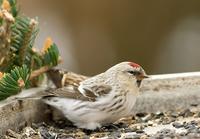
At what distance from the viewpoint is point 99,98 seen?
4617 millimetres

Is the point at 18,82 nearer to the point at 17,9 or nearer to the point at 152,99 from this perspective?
the point at 17,9

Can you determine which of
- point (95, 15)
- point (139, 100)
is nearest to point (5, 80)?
point (139, 100)

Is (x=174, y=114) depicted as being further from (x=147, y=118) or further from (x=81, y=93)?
(x=81, y=93)

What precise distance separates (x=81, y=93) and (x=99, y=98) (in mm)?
115

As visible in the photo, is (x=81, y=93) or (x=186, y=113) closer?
(x=81, y=93)

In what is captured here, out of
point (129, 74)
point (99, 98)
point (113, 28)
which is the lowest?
point (99, 98)

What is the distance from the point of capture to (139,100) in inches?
197

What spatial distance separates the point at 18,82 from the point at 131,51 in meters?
3.95

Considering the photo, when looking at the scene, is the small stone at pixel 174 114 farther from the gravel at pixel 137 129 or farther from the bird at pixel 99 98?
the bird at pixel 99 98

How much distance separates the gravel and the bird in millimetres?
63

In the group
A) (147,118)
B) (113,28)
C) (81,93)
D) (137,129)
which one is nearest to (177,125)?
(137,129)

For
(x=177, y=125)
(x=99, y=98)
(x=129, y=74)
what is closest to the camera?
(x=177, y=125)

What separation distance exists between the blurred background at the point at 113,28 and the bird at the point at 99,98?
2.86 m

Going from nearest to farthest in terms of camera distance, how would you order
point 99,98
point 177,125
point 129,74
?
point 177,125 → point 99,98 → point 129,74
